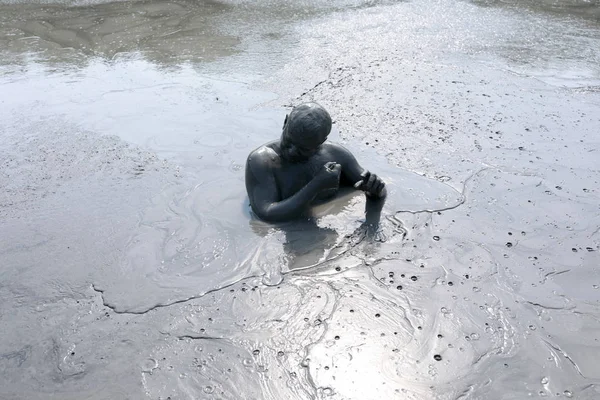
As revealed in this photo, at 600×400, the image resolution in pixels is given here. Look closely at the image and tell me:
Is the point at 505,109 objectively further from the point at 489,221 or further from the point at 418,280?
the point at 418,280

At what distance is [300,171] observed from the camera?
3.86m

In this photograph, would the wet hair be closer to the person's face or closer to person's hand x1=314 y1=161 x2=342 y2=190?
the person's face

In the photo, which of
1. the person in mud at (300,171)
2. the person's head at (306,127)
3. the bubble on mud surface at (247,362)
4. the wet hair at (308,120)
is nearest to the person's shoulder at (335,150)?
the person in mud at (300,171)

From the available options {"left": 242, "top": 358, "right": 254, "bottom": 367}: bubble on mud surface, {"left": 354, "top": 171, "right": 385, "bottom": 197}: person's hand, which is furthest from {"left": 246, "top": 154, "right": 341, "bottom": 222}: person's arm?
{"left": 242, "top": 358, "right": 254, "bottom": 367}: bubble on mud surface

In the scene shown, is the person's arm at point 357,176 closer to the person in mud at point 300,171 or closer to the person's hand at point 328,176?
the person in mud at point 300,171

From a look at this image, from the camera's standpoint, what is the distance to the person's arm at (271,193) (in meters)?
3.63

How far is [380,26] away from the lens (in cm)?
Answer: 816

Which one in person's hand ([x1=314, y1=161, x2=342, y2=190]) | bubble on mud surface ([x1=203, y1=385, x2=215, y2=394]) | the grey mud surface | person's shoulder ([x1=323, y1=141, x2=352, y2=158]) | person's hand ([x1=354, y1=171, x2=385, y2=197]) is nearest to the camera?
bubble on mud surface ([x1=203, y1=385, x2=215, y2=394])

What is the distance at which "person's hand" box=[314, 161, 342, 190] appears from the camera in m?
3.59

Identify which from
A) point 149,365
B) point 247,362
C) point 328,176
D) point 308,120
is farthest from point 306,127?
point 149,365

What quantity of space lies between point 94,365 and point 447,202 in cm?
241

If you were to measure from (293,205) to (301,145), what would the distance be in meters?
0.36

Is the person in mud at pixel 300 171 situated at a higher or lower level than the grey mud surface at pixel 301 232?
higher

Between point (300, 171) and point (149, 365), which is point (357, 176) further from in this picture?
point (149, 365)
